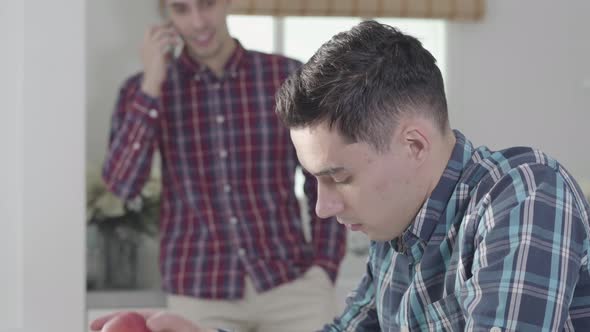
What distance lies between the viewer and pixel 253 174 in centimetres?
250

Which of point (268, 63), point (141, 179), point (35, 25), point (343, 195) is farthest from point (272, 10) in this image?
point (343, 195)

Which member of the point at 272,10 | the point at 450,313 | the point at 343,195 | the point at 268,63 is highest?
the point at 272,10

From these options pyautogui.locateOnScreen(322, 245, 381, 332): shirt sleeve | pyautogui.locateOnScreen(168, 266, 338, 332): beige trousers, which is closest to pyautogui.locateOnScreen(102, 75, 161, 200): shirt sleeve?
pyautogui.locateOnScreen(168, 266, 338, 332): beige trousers

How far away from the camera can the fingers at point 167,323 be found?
140cm

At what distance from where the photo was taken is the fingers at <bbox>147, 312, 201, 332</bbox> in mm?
1400

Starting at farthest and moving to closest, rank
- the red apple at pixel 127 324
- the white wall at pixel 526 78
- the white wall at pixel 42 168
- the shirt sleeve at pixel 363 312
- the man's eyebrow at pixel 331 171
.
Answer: the white wall at pixel 526 78
the white wall at pixel 42 168
the shirt sleeve at pixel 363 312
the red apple at pixel 127 324
the man's eyebrow at pixel 331 171

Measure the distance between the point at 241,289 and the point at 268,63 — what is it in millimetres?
629

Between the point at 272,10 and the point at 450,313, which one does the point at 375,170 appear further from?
the point at 272,10

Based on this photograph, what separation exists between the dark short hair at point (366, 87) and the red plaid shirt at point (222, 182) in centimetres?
123

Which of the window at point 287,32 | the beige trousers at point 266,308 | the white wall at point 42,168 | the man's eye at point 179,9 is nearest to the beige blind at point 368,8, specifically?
the window at point 287,32

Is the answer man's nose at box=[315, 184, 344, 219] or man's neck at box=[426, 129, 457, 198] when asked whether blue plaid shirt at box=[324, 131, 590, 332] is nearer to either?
man's neck at box=[426, 129, 457, 198]

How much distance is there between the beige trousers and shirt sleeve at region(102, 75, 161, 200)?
0.35 metres

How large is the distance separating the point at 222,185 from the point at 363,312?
3.23ft

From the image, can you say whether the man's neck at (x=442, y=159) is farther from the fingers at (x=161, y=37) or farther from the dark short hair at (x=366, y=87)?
the fingers at (x=161, y=37)
